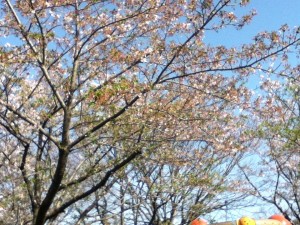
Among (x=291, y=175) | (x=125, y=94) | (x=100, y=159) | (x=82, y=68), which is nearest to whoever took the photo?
(x=125, y=94)

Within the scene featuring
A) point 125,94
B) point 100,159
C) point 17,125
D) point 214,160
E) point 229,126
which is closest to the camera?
point 125,94

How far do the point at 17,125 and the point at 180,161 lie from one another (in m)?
3.26

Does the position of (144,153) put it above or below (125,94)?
below

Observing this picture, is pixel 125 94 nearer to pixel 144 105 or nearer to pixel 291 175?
pixel 144 105

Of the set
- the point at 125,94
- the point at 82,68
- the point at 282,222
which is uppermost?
the point at 82,68

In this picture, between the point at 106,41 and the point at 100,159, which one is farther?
the point at 100,159

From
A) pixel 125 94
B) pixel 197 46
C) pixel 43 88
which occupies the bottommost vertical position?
pixel 125 94

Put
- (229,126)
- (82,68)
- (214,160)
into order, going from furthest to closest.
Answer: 1. (214,160)
2. (229,126)
3. (82,68)

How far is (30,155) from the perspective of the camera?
10188mm

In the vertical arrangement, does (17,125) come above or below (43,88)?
below

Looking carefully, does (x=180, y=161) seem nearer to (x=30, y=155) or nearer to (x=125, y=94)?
(x=125, y=94)

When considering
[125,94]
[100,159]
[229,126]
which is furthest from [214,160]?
[125,94]

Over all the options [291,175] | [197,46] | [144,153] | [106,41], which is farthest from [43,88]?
[291,175]

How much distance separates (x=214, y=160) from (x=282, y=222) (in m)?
5.88
